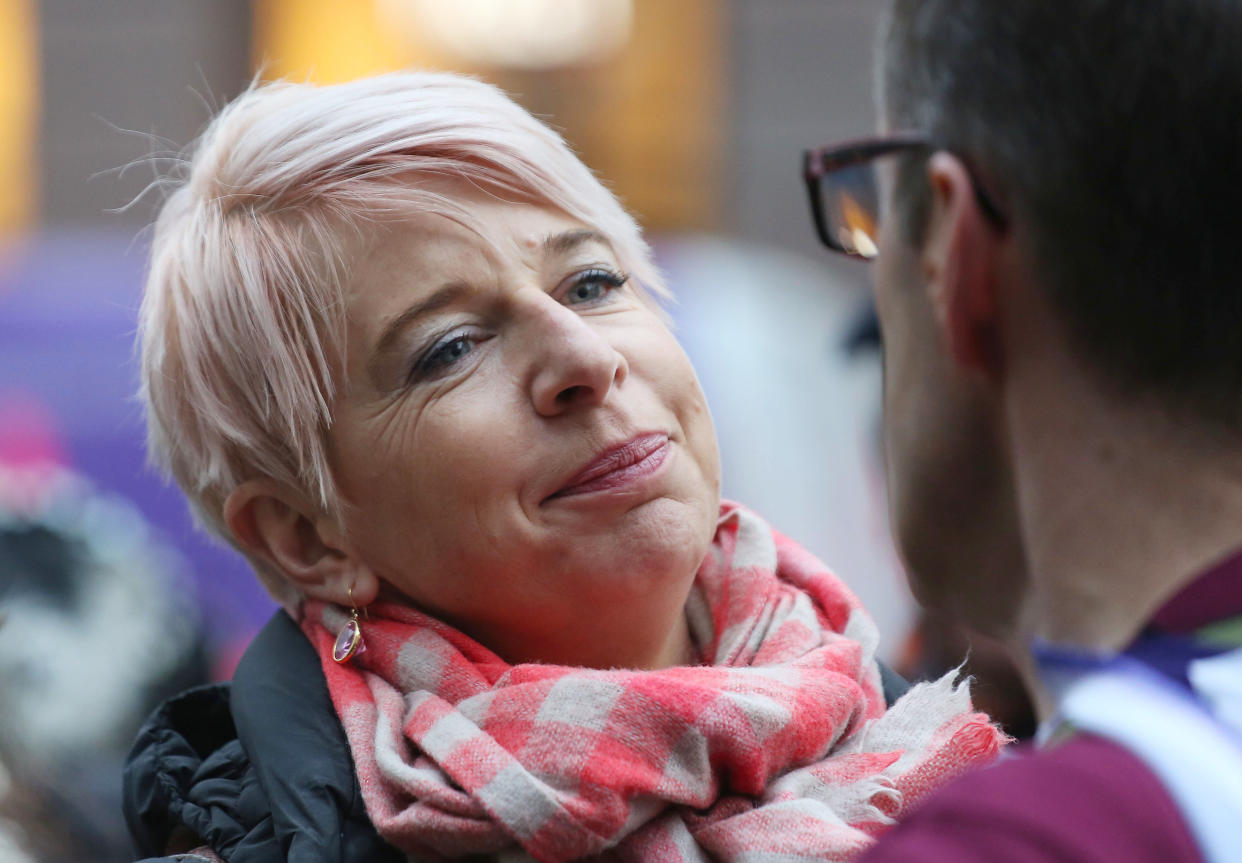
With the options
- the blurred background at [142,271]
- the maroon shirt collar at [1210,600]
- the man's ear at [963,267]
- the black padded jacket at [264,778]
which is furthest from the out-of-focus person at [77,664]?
the maroon shirt collar at [1210,600]

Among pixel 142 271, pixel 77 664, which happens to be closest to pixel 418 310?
pixel 142 271

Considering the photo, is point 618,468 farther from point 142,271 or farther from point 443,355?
point 142,271

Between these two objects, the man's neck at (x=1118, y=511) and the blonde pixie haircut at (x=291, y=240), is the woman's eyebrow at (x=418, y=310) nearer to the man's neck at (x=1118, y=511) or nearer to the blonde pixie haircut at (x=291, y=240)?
the blonde pixie haircut at (x=291, y=240)

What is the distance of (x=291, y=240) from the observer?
1.99m

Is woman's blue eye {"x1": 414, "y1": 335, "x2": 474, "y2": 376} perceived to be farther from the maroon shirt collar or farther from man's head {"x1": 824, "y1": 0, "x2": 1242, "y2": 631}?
the maroon shirt collar

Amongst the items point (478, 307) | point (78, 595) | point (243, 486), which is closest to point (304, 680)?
point (243, 486)

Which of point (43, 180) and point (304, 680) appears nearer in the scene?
point (304, 680)

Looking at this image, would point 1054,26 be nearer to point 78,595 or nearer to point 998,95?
point 998,95

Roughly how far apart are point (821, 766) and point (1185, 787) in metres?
0.81

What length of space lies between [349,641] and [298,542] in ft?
0.65

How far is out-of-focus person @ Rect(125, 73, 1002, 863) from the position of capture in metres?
1.74

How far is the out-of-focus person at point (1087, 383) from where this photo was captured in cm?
107

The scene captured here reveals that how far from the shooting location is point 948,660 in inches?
156

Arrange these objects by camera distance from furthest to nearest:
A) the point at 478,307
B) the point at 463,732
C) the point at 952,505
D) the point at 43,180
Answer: the point at 43,180
the point at 478,307
the point at 463,732
the point at 952,505
